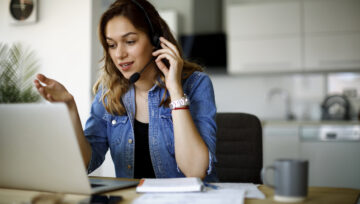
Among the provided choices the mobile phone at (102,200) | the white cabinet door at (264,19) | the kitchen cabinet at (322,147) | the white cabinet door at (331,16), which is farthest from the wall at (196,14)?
the mobile phone at (102,200)

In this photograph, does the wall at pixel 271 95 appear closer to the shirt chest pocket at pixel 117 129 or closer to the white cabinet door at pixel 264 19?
the white cabinet door at pixel 264 19

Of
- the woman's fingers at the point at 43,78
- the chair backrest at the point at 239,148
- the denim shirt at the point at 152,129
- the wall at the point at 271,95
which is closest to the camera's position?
the woman's fingers at the point at 43,78

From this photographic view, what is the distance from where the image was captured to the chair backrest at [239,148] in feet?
4.91

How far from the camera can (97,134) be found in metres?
1.36

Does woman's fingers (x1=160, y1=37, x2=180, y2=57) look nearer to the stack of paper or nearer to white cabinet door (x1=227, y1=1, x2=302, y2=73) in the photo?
the stack of paper

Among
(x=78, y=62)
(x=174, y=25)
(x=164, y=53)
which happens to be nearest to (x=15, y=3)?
(x=78, y=62)

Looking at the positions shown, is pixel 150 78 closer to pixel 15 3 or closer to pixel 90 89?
pixel 90 89

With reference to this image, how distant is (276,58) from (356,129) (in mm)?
1050

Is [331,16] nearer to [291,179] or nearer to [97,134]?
[97,134]

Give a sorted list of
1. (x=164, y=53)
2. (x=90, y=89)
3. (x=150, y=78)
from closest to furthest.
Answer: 1. (x=164, y=53)
2. (x=150, y=78)
3. (x=90, y=89)

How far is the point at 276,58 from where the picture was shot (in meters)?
3.73

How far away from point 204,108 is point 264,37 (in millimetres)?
2715

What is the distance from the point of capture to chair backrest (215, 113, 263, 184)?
4.91 ft

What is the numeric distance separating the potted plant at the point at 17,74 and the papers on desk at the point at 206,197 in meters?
1.44
